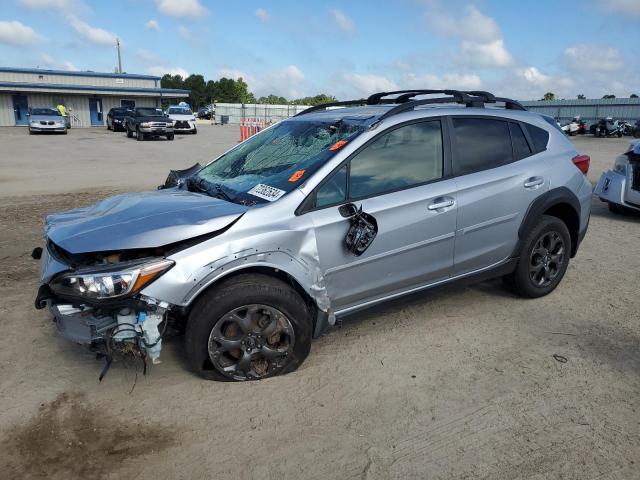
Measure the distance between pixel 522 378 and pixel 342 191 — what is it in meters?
→ 1.70

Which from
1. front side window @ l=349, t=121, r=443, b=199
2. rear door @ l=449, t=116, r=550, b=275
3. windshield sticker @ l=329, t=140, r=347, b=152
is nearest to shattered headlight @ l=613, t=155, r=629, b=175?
rear door @ l=449, t=116, r=550, b=275

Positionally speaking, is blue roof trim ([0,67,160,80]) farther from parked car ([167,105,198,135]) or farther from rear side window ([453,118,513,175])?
rear side window ([453,118,513,175])

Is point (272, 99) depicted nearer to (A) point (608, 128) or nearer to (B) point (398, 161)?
(A) point (608, 128)

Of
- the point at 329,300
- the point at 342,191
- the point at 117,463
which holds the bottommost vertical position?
the point at 117,463

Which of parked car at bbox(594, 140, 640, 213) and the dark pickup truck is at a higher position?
the dark pickup truck

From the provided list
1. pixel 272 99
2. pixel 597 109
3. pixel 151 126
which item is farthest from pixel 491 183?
pixel 272 99

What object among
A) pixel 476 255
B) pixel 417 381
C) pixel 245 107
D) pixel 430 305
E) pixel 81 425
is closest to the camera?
pixel 81 425

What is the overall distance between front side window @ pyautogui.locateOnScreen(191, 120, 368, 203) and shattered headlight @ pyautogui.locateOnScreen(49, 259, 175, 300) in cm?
86

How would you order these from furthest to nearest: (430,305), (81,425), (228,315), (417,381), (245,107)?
(245,107), (430,305), (417,381), (228,315), (81,425)

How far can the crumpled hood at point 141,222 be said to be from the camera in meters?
2.97

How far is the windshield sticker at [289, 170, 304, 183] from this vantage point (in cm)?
346

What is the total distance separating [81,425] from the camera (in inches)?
115

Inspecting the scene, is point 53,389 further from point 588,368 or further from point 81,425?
point 588,368

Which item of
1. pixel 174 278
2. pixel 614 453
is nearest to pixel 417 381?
pixel 614 453
